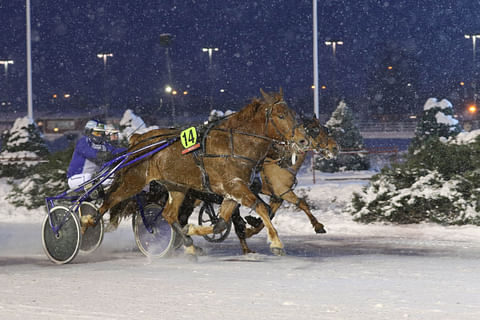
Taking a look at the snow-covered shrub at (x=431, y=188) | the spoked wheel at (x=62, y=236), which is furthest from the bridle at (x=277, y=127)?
the snow-covered shrub at (x=431, y=188)

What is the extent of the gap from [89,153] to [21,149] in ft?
51.8

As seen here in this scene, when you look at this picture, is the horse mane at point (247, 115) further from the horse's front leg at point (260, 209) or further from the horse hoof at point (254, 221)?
the horse hoof at point (254, 221)

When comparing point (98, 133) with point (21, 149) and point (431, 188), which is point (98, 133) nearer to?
point (431, 188)

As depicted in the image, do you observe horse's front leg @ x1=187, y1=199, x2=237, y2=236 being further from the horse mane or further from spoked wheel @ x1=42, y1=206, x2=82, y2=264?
spoked wheel @ x1=42, y1=206, x2=82, y2=264

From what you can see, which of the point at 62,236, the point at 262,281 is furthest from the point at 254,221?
the point at 262,281

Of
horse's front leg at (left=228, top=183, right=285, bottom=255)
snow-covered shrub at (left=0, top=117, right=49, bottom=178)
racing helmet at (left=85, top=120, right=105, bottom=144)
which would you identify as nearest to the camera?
horse's front leg at (left=228, top=183, right=285, bottom=255)

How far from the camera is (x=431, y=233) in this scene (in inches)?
502

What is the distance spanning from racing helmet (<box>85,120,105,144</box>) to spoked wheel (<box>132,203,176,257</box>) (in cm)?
111

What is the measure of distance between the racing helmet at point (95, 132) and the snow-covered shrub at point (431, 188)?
5.36 metres

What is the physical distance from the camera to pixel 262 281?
7.63 m

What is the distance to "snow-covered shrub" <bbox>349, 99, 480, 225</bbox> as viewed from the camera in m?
13.1

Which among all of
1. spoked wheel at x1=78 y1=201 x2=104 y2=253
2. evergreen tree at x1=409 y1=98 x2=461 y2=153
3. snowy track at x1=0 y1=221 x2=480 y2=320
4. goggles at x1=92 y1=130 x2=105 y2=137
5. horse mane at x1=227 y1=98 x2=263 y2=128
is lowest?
snowy track at x1=0 y1=221 x2=480 y2=320

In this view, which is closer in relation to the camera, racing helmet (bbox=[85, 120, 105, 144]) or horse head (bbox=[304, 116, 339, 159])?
racing helmet (bbox=[85, 120, 105, 144])

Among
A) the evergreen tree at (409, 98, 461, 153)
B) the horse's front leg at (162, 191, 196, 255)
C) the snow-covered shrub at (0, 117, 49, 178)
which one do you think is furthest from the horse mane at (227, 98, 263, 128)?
the evergreen tree at (409, 98, 461, 153)
